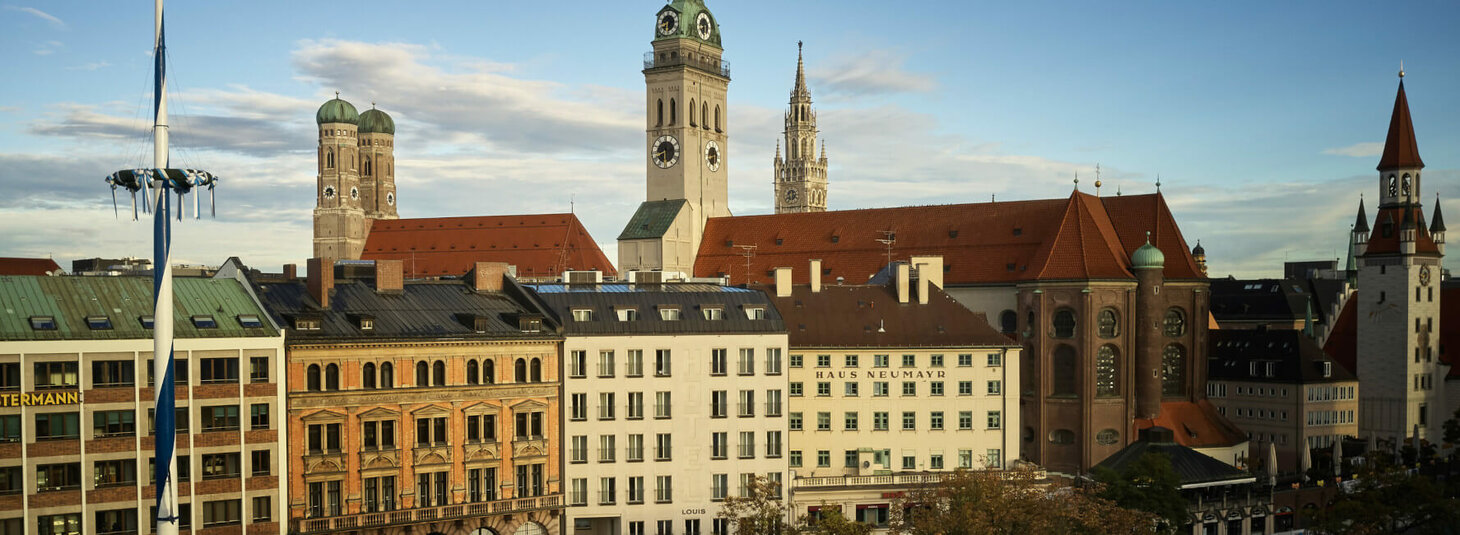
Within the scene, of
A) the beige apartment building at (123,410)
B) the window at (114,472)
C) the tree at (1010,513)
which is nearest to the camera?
the beige apartment building at (123,410)

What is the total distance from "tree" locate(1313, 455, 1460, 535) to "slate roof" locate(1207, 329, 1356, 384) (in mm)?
37143

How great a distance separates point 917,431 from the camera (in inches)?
3735

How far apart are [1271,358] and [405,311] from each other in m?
86.3

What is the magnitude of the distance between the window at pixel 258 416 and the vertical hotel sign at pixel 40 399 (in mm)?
8163

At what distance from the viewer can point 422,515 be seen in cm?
7531

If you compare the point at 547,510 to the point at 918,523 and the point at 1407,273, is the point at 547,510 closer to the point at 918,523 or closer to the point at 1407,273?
the point at 918,523


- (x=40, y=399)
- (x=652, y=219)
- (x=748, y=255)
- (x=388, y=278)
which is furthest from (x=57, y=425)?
(x=652, y=219)

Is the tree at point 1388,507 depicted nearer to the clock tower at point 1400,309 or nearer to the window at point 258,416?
the clock tower at point 1400,309

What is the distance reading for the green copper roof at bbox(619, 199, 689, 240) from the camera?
145 metres

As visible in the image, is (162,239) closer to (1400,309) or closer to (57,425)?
(57,425)

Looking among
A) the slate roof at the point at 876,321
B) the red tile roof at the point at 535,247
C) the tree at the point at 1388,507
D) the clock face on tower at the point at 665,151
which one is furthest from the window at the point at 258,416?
the red tile roof at the point at 535,247

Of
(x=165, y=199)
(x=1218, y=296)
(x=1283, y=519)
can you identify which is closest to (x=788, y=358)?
(x=1283, y=519)

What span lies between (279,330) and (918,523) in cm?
3417

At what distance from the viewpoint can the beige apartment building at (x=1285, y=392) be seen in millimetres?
127938
